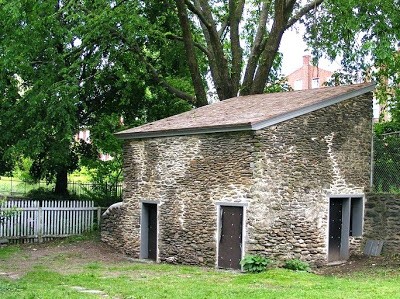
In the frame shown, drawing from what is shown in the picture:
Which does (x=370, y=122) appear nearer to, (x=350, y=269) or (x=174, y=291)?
(x=350, y=269)

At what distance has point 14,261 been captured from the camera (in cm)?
1759

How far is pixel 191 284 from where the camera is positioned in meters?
12.8

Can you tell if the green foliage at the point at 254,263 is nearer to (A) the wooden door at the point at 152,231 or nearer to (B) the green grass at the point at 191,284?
(B) the green grass at the point at 191,284

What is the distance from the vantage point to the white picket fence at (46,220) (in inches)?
844

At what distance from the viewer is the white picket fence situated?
844 inches

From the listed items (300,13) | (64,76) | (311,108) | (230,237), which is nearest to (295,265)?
(230,237)

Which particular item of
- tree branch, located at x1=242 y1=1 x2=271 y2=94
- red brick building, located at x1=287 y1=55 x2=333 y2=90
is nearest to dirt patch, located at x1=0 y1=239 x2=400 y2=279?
tree branch, located at x1=242 y1=1 x2=271 y2=94

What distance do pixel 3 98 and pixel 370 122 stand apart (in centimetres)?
1435

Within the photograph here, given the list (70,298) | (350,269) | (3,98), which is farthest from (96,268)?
(3,98)

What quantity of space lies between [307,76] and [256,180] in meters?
45.4

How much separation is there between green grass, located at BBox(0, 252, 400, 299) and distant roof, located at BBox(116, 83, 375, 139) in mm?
3865

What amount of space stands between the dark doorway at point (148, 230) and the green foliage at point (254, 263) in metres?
4.38

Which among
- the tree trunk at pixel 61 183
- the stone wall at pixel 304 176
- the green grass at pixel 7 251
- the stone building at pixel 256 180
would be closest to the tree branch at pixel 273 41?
the stone building at pixel 256 180

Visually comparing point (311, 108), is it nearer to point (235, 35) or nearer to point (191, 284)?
point (191, 284)
